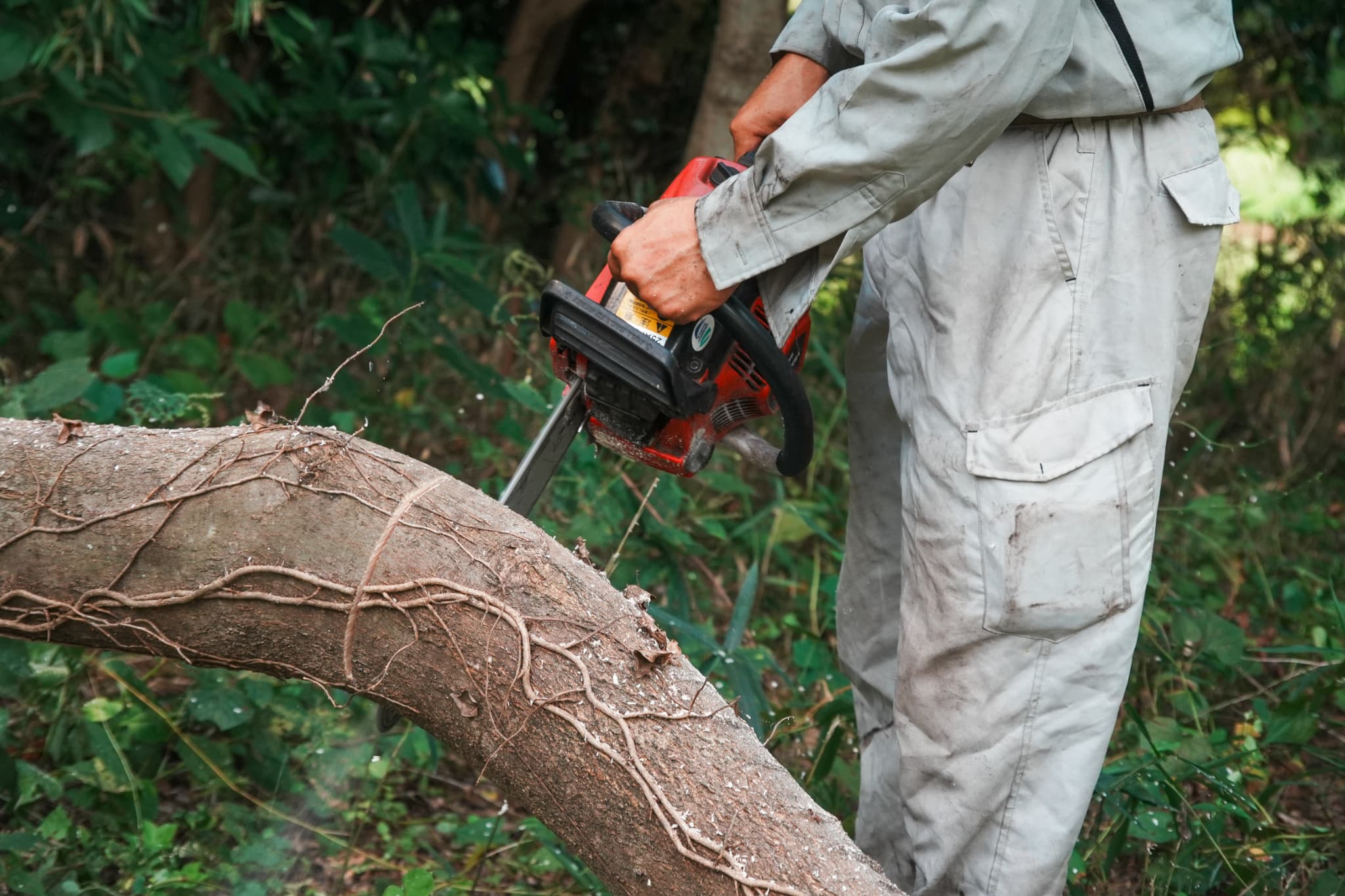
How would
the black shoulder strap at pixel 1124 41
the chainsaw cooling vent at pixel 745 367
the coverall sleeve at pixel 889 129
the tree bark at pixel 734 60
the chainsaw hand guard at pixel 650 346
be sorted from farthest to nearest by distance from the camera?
1. the tree bark at pixel 734 60
2. the chainsaw cooling vent at pixel 745 367
3. the chainsaw hand guard at pixel 650 346
4. the black shoulder strap at pixel 1124 41
5. the coverall sleeve at pixel 889 129

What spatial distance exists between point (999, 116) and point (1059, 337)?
34 centimetres

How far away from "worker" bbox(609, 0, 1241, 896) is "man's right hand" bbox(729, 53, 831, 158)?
225 millimetres

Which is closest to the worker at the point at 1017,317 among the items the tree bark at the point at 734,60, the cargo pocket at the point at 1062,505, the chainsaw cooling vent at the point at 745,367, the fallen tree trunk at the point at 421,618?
the cargo pocket at the point at 1062,505

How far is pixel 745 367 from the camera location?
6.61 feet

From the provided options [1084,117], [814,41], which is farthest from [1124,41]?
[814,41]

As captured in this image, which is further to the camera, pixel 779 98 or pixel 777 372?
pixel 779 98

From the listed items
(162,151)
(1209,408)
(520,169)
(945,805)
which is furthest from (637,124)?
(945,805)

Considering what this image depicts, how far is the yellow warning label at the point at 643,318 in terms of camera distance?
1.83 metres

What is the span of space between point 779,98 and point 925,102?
0.57m

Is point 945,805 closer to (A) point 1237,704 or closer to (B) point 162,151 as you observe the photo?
(A) point 1237,704

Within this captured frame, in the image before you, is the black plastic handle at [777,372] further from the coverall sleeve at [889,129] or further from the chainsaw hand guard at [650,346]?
the coverall sleeve at [889,129]

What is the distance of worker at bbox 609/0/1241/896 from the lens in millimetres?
1670

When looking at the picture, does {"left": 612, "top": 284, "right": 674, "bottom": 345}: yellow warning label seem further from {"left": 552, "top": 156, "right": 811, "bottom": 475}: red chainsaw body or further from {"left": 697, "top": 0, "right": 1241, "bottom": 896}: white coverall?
{"left": 697, "top": 0, "right": 1241, "bottom": 896}: white coverall

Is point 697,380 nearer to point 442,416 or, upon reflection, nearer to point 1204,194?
point 1204,194
